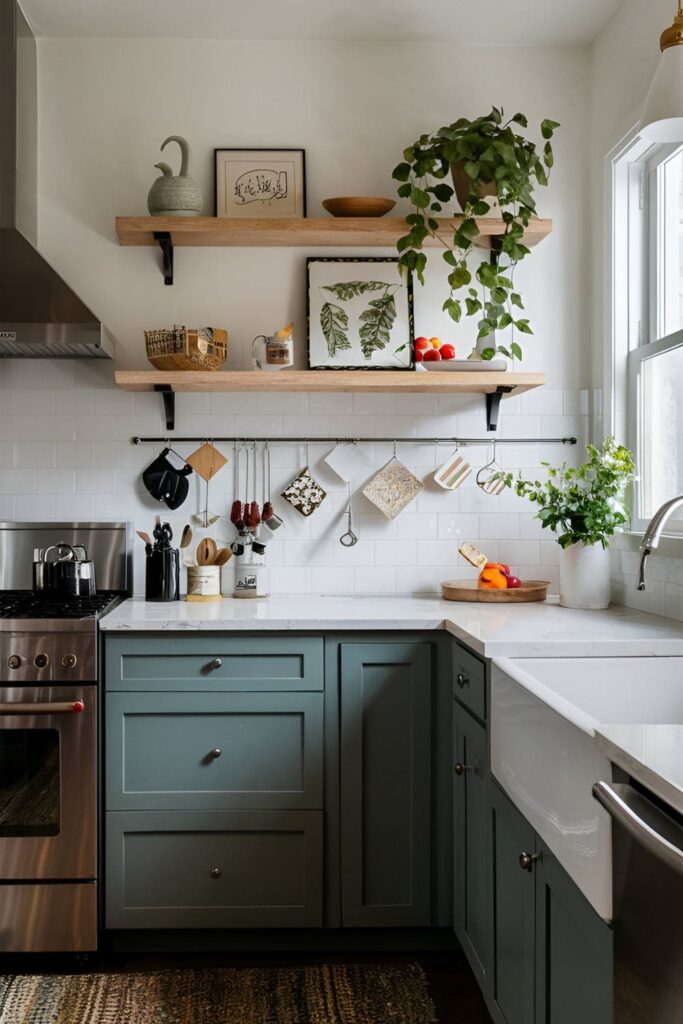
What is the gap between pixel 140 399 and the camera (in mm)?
3279

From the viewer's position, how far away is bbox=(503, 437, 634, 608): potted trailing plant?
9.37 ft

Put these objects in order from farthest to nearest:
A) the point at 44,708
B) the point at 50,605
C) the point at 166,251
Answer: the point at 166,251
the point at 50,605
the point at 44,708

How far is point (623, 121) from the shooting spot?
300 cm

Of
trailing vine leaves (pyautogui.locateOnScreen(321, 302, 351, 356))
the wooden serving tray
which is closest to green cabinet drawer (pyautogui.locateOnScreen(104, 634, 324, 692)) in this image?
the wooden serving tray

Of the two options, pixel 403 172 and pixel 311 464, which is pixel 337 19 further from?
pixel 311 464

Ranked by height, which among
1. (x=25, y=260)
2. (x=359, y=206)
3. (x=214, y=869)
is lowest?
(x=214, y=869)

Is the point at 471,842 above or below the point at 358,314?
below

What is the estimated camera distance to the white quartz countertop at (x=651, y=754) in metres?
1.13

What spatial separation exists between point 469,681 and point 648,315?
1.42 metres

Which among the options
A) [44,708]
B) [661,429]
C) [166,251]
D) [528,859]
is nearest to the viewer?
[528,859]

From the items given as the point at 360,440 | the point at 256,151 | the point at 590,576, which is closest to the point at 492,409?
the point at 360,440

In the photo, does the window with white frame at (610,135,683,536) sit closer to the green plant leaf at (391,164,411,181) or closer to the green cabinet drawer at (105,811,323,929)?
the green plant leaf at (391,164,411,181)

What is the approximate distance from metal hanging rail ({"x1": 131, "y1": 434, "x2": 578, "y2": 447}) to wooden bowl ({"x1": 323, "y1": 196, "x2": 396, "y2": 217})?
0.74 meters

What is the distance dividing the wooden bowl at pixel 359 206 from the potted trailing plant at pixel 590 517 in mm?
963
